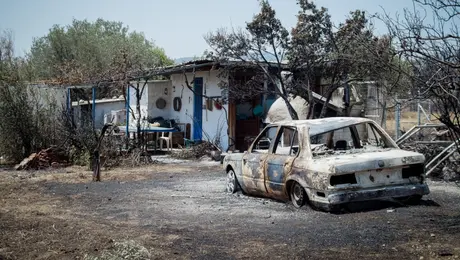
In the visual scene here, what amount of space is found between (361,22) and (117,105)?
1698 centimetres

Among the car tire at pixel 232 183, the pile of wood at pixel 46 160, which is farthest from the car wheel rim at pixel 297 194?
the pile of wood at pixel 46 160

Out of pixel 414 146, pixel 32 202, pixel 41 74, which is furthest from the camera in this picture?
pixel 41 74

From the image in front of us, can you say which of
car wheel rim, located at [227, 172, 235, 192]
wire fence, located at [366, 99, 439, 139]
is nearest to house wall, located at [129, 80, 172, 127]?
wire fence, located at [366, 99, 439, 139]

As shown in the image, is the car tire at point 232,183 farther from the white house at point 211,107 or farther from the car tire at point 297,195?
the white house at point 211,107

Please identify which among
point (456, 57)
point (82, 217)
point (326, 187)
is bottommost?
point (82, 217)

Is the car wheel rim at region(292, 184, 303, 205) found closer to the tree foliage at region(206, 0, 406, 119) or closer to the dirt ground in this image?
the dirt ground

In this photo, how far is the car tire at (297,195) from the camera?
26.3 feet

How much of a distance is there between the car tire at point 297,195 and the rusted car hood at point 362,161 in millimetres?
553

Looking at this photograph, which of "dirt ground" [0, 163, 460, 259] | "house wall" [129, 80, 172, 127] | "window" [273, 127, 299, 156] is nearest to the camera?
"dirt ground" [0, 163, 460, 259]

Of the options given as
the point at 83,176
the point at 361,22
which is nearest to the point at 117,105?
the point at 83,176

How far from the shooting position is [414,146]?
12117mm

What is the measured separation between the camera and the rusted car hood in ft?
24.2

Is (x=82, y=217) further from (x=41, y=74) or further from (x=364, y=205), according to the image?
(x=41, y=74)

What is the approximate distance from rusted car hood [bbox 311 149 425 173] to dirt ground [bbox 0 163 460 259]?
2.15 ft
